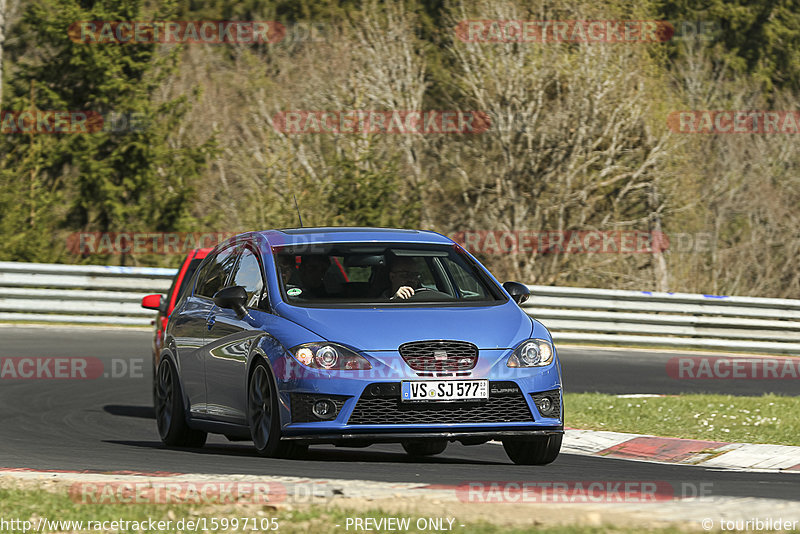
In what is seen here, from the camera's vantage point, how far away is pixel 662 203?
30578mm

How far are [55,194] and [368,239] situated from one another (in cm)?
1865

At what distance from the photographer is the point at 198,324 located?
1058 cm

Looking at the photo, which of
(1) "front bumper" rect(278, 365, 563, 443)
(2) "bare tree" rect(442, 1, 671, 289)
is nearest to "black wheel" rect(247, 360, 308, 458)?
(1) "front bumper" rect(278, 365, 563, 443)

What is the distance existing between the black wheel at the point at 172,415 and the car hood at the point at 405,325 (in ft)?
6.87

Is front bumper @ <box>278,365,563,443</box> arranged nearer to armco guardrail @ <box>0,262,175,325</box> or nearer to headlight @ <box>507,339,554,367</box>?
headlight @ <box>507,339,554,367</box>

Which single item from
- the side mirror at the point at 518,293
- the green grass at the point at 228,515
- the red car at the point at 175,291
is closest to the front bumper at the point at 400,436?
the side mirror at the point at 518,293

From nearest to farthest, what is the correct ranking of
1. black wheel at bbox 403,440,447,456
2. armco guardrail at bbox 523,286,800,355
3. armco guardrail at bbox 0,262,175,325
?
black wheel at bbox 403,440,447,456 < armco guardrail at bbox 0,262,175,325 < armco guardrail at bbox 523,286,800,355

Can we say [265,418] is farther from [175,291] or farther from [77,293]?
[77,293]

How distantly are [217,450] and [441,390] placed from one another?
2.67 m

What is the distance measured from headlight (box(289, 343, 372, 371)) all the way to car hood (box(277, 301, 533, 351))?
0.06m

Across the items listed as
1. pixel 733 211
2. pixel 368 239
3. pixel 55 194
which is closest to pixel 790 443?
pixel 368 239

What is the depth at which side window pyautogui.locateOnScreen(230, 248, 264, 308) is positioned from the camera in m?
9.66

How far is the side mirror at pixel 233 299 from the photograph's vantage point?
9531mm

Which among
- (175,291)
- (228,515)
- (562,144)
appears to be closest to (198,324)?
(175,291)
